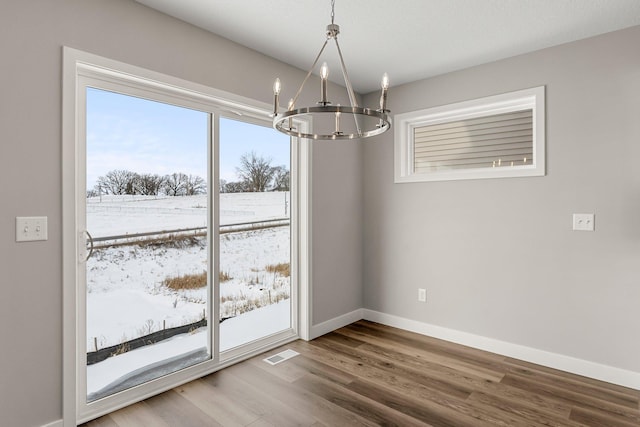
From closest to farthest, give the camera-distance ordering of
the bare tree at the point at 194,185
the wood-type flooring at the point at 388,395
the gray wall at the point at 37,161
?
the gray wall at the point at 37,161 → the wood-type flooring at the point at 388,395 → the bare tree at the point at 194,185

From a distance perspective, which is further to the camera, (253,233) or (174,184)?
(253,233)

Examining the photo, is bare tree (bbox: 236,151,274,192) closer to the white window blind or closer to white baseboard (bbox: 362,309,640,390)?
the white window blind

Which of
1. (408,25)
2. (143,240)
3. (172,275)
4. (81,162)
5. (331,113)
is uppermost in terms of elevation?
(408,25)

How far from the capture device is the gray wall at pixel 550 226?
262 centimetres

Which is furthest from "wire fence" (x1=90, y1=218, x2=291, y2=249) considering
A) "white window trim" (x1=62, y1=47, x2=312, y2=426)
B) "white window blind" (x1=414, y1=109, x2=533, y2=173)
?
"white window blind" (x1=414, y1=109, x2=533, y2=173)

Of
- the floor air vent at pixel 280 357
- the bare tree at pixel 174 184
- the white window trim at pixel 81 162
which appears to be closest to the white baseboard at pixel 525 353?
the floor air vent at pixel 280 357

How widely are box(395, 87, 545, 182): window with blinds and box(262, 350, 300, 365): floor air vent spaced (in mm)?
2043

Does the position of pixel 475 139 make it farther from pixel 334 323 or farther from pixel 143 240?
pixel 143 240

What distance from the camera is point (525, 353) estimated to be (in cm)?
304

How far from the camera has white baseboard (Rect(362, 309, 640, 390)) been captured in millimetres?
2639

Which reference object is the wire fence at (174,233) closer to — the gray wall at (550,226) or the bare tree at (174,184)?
the bare tree at (174,184)

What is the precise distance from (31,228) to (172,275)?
3.01 ft

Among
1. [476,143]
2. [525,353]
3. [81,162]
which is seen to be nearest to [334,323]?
[525,353]

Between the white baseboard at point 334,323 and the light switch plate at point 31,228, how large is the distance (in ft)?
7.75
